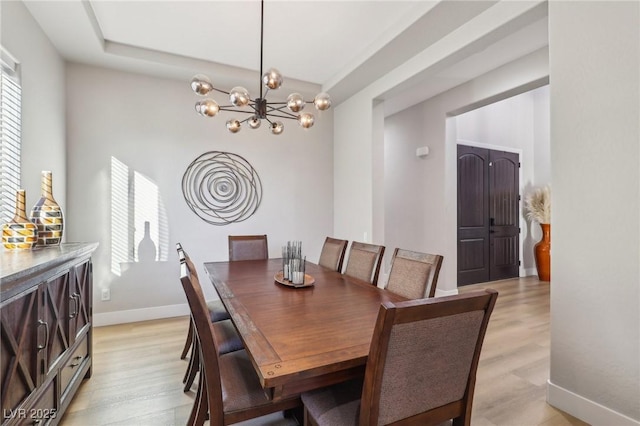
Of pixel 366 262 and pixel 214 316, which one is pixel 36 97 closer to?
pixel 214 316

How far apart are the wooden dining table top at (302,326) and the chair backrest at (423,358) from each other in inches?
5.8

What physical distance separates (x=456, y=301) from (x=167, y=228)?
Result: 3.39 metres

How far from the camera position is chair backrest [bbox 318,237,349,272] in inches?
111

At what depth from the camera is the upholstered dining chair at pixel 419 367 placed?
96 cm

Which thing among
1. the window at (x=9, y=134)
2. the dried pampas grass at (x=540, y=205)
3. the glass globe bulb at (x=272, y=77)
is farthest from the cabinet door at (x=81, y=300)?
the dried pampas grass at (x=540, y=205)

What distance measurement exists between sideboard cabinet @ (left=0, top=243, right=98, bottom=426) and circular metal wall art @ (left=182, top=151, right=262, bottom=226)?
1.63m

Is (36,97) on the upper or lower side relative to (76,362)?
upper

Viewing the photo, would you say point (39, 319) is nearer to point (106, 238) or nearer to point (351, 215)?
point (106, 238)

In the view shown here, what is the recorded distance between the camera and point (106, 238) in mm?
3309

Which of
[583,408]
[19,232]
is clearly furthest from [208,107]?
[583,408]

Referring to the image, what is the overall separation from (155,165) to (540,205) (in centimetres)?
606

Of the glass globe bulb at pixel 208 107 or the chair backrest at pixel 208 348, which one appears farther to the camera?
the glass globe bulb at pixel 208 107

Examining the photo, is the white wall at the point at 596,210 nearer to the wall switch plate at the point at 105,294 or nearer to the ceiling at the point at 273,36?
the ceiling at the point at 273,36

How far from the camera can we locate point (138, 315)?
11.2 ft
